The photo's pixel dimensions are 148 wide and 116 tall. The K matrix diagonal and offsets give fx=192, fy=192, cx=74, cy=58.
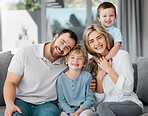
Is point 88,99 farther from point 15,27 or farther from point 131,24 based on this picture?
point 15,27

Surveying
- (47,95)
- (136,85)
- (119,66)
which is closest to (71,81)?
(47,95)

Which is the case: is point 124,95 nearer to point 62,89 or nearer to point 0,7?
point 62,89

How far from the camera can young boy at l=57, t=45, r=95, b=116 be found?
1609mm

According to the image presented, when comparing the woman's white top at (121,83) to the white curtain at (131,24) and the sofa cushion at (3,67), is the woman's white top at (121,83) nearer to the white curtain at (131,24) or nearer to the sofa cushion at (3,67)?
the sofa cushion at (3,67)

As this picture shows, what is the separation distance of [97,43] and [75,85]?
1.33 ft

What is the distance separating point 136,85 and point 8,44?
12.8 feet

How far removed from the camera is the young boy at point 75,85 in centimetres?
161

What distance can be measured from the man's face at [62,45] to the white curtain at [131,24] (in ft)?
11.0

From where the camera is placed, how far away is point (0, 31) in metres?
4.97

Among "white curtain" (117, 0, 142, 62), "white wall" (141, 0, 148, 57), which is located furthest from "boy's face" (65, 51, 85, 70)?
"white curtain" (117, 0, 142, 62)

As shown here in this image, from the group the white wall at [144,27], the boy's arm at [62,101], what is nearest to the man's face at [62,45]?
the boy's arm at [62,101]

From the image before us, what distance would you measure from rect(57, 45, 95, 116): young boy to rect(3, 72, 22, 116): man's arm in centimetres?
36

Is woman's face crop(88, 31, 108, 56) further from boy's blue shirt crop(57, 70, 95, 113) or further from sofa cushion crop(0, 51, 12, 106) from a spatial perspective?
sofa cushion crop(0, 51, 12, 106)

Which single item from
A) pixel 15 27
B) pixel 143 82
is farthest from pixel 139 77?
pixel 15 27
